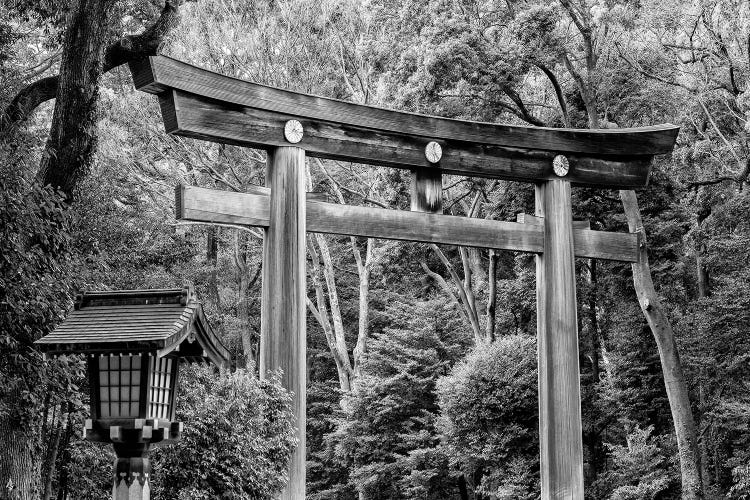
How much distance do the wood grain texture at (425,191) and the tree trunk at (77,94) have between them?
132 inches

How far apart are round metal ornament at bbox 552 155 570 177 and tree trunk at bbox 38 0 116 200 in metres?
5.08

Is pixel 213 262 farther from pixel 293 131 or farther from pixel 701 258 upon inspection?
pixel 293 131

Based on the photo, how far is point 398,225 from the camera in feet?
30.7

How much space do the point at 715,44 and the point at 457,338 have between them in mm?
9333

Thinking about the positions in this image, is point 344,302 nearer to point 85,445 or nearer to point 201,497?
point 85,445

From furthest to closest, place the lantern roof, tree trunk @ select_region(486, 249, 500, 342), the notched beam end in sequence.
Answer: tree trunk @ select_region(486, 249, 500, 342), the notched beam end, the lantern roof

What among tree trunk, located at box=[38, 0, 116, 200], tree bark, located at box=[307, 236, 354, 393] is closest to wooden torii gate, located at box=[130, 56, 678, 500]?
tree trunk, located at box=[38, 0, 116, 200]

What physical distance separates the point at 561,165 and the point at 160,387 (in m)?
5.90

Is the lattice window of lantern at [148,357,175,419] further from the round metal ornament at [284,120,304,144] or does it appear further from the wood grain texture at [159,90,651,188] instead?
the round metal ornament at [284,120,304,144]

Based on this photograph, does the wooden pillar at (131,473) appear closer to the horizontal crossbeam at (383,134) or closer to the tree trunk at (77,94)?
the horizontal crossbeam at (383,134)

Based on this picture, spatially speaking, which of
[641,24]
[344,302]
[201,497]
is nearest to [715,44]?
[641,24]

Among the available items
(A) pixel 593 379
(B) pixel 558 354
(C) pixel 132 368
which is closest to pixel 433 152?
(B) pixel 558 354

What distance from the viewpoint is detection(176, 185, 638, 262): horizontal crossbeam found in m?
8.21

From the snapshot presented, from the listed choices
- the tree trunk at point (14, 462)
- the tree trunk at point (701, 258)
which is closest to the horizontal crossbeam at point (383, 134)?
the tree trunk at point (14, 462)
